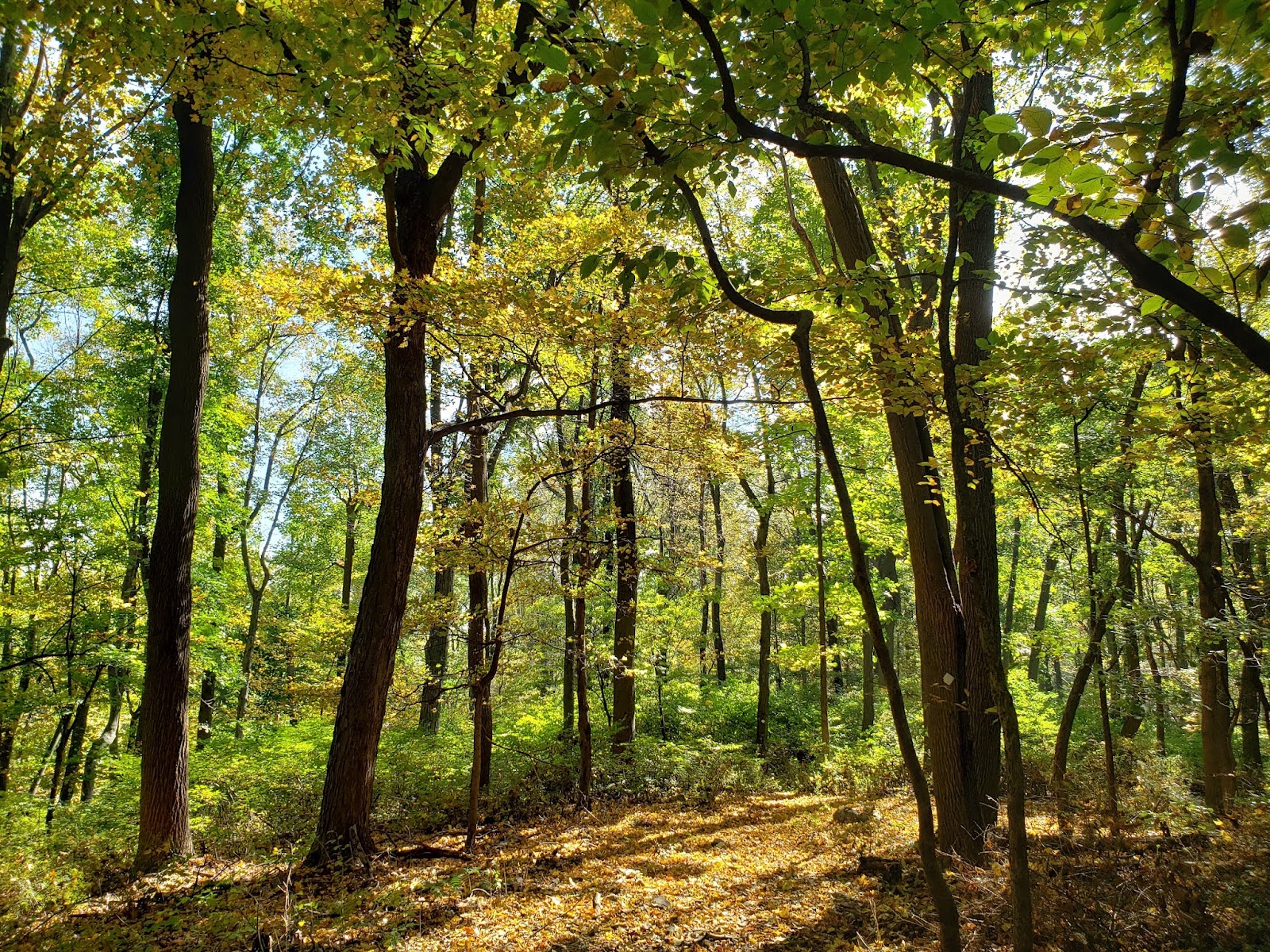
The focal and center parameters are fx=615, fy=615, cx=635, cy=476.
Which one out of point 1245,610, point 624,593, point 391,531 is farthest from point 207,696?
point 1245,610

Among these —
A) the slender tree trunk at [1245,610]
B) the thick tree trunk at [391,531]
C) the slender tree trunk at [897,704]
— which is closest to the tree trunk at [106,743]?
the thick tree trunk at [391,531]

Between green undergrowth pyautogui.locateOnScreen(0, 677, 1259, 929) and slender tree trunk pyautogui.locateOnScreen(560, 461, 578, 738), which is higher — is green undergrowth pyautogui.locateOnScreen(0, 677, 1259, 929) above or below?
below

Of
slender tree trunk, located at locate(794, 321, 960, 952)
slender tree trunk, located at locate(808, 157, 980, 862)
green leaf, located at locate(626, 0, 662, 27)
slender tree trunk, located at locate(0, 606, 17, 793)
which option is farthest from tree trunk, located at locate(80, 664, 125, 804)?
green leaf, located at locate(626, 0, 662, 27)

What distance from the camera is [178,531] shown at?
6.00 meters

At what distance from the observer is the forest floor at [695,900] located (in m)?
3.53

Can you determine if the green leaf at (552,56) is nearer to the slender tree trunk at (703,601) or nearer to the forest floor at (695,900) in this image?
the forest floor at (695,900)

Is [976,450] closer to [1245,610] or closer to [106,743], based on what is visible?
[1245,610]

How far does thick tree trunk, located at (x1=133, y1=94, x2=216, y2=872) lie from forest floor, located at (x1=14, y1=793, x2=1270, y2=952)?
653 millimetres

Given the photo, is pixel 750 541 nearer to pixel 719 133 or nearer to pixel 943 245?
pixel 943 245

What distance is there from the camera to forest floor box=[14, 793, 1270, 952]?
353 centimetres

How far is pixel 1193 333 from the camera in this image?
358 cm

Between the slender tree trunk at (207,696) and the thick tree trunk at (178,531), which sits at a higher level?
the thick tree trunk at (178,531)

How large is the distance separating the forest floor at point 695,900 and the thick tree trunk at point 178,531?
65 centimetres

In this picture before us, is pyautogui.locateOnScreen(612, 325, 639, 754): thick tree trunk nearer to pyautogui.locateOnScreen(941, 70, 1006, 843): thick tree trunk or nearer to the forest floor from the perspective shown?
the forest floor
